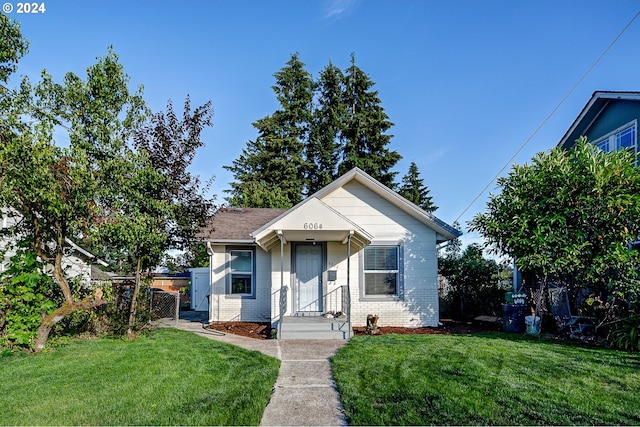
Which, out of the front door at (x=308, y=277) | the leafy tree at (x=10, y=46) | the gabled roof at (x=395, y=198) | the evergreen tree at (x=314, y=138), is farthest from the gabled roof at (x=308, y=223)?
the evergreen tree at (x=314, y=138)

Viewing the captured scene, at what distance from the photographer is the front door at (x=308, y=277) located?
12414 mm

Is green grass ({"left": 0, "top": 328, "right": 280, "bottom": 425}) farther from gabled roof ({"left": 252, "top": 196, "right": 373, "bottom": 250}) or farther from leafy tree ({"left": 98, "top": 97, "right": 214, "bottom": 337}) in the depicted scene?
gabled roof ({"left": 252, "top": 196, "right": 373, "bottom": 250})

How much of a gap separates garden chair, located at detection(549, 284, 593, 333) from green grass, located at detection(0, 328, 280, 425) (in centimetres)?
768

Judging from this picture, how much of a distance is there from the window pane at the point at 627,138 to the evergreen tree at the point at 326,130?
19509 mm

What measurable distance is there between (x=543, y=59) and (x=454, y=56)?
9.92 feet

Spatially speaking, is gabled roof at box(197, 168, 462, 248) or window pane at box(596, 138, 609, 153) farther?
window pane at box(596, 138, 609, 153)

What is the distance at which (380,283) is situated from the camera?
499 inches

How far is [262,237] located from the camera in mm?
11086

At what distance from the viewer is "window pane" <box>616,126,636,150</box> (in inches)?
506

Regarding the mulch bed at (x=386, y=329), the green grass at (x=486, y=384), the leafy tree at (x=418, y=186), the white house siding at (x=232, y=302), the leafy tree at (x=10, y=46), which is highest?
the leafy tree at (x=418, y=186)

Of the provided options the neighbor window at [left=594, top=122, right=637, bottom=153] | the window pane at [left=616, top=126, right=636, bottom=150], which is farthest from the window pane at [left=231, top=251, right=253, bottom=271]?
the window pane at [left=616, top=126, right=636, bottom=150]

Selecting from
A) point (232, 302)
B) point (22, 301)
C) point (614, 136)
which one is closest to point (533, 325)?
point (614, 136)

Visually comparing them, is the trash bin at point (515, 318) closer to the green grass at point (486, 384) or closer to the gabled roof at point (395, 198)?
the gabled roof at point (395, 198)

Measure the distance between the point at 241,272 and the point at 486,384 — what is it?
9.39 m
